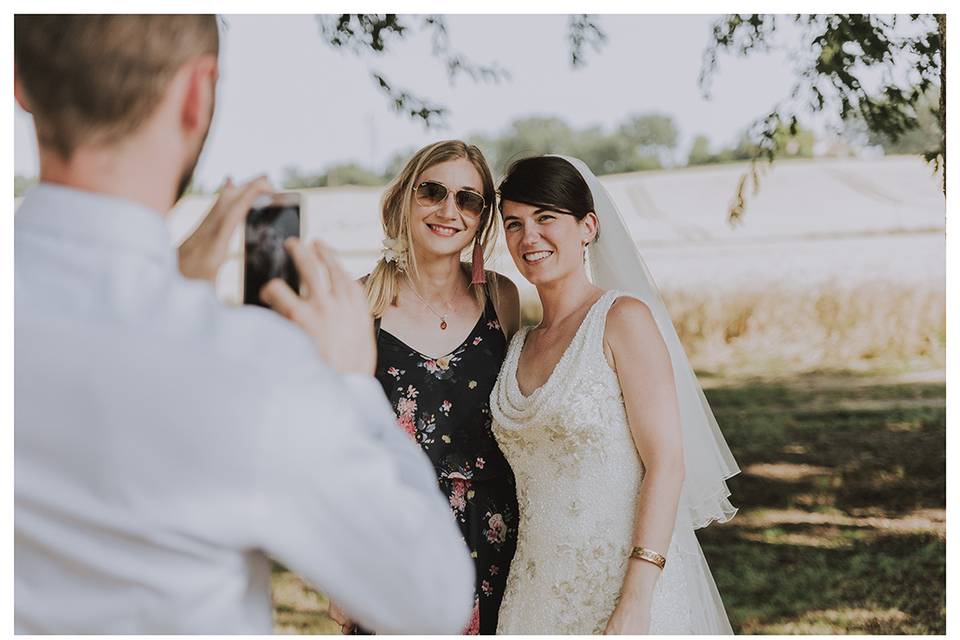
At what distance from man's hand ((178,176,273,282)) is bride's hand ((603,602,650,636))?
66.9 inches

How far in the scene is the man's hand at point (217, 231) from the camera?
4.19 feet

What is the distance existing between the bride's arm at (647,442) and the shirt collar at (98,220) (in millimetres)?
1821

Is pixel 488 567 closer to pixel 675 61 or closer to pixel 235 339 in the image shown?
pixel 235 339

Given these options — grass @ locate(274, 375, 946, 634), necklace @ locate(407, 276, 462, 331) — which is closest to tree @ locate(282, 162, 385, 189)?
A: grass @ locate(274, 375, 946, 634)

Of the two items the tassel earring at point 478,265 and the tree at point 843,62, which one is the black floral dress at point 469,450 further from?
the tree at point 843,62

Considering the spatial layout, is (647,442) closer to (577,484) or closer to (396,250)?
(577,484)

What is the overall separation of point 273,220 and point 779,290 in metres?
11.9

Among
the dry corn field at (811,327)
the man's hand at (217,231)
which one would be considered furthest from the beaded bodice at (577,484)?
the dry corn field at (811,327)

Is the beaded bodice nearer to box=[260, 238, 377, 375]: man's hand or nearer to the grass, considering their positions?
box=[260, 238, 377, 375]: man's hand

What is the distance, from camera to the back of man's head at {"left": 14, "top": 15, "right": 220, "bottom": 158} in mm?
1058

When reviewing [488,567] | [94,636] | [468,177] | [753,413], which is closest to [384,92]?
[468,177]

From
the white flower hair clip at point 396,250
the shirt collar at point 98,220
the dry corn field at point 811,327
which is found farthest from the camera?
the dry corn field at point 811,327

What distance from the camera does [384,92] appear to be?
470cm

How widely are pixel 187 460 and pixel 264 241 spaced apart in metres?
0.41
